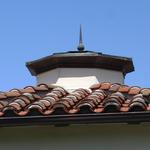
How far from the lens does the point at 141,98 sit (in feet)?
24.8

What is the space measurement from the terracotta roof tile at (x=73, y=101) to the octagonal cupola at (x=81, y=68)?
4.56 feet

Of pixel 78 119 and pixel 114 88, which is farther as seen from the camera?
pixel 114 88

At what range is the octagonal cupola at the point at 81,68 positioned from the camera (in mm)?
10656

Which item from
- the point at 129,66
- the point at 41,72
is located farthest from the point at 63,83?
the point at 129,66

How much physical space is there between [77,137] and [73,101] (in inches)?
28.2

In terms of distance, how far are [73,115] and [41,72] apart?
4384 mm

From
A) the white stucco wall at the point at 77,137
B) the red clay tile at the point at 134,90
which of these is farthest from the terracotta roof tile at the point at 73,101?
the white stucco wall at the point at 77,137

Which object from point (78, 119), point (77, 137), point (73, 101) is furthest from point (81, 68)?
point (78, 119)

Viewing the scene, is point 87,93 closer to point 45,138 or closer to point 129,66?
point 45,138

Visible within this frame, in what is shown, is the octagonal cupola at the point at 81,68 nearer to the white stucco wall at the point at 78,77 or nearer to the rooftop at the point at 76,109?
the white stucco wall at the point at 78,77

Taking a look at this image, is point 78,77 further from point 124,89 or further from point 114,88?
point 124,89

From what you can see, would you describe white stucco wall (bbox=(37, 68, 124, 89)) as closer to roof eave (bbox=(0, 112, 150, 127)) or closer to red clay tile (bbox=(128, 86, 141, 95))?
red clay tile (bbox=(128, 86, 141, 95))

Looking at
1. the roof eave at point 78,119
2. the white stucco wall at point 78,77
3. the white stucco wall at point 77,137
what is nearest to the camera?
the roof eave at point 78,119

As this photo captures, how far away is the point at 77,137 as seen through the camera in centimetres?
751
